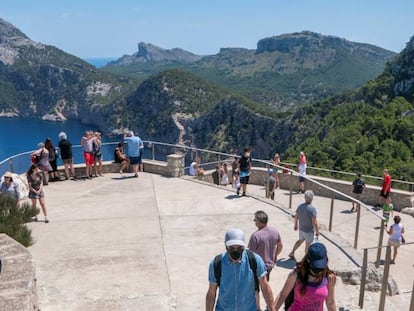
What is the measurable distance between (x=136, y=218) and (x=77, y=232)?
4.44 feet

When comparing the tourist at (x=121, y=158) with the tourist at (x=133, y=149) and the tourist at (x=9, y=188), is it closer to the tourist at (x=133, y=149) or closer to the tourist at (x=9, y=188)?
the tourist at (x=133, y=149)

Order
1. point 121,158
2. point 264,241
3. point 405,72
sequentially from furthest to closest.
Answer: point 405,72
point 121,158
point 264,241

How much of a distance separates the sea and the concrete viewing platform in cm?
11113

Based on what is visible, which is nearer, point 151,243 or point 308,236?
point 308,236

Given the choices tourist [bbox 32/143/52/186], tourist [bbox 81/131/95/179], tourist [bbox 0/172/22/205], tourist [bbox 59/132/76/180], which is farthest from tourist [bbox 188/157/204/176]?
tourist [bbox 0/172/22/205]

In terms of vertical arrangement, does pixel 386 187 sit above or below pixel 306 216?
below

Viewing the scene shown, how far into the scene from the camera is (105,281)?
6918mm

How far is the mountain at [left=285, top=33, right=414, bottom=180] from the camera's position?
1288 inches

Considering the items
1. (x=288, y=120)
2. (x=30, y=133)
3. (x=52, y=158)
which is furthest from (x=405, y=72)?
(x=30, y=133)

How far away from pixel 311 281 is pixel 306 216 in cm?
319

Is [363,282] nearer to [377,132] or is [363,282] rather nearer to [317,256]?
[317,256]

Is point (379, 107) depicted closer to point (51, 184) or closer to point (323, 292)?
point (51, 184)

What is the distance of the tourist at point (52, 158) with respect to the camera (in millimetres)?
12453

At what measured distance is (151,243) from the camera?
847cm
